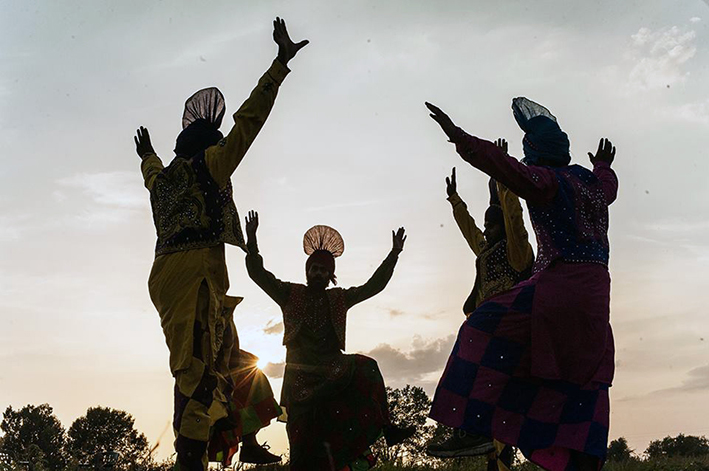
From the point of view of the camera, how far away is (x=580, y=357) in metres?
5.08

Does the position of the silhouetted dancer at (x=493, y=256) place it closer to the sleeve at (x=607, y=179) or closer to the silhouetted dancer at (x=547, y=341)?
the sleeve at (x=607, y=179)

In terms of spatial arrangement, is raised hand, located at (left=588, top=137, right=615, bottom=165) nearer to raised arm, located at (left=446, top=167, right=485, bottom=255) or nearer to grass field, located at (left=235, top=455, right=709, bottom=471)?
raised arm, located at (left=446, top=167, right=485, bottom=255)

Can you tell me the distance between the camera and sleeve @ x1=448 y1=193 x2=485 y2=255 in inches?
352

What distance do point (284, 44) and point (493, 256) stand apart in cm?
374

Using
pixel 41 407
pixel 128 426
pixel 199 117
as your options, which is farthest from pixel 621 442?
pixel 41 407

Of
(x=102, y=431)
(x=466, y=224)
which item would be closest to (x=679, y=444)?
(x=466, y=224)

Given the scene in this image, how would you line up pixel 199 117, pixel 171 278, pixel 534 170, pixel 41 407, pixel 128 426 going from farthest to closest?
pixel 41 407 → pixel 128 426 → pixel 199 117 → pixel 171 278 → pixel 534 170

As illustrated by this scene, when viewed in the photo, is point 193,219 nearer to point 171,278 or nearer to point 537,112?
point 171,278

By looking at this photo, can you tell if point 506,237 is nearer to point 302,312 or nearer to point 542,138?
point 302,312

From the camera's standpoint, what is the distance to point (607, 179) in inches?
225

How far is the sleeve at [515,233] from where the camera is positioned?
709 centimetres

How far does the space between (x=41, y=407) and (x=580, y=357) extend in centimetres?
3823

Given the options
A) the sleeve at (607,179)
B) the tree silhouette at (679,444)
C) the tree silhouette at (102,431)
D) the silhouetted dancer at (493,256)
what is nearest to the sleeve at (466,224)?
the silhouetted dancer at (493,256)

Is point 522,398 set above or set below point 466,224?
below
